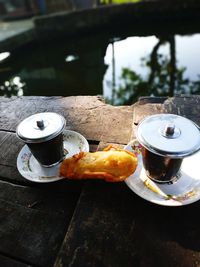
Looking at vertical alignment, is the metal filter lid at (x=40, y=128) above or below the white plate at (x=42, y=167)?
above

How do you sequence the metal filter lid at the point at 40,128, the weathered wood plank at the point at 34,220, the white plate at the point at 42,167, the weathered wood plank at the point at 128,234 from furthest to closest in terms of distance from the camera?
the white plate at the point at 42,167 → the metal filter lid at the point at 40,128 → the weathered wood plank at the point at 34,220 → the weathered wood plank at the point at 128,234

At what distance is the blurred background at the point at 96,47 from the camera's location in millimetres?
6605

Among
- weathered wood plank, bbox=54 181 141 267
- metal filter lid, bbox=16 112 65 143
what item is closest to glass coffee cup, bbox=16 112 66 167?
metal filter lid, bbox=16 112 65 143

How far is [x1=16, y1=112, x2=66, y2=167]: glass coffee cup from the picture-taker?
3.72ft

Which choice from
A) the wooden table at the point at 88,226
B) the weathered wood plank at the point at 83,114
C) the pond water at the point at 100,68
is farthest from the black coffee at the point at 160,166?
the pond water at the point at 100,68

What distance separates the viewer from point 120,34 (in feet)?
32.3

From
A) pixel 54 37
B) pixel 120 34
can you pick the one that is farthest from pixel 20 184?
pixel 120 34

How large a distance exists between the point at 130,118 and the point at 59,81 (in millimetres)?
5617

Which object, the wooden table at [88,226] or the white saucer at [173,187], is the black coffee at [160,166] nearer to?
the white saucer at [173,187]

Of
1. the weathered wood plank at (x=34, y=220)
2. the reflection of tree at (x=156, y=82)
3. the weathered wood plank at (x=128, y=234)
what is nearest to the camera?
the weathered wood plank at (x=128, y=234)

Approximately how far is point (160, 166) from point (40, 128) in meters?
0.67

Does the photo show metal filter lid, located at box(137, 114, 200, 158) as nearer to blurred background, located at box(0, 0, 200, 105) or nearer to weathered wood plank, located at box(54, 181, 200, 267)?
weathered wood plank, located at box(54, 181, 200, 267)

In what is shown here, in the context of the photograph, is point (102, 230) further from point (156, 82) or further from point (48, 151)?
point (156, 82)

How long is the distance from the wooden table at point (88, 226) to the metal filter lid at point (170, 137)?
1.03ft
